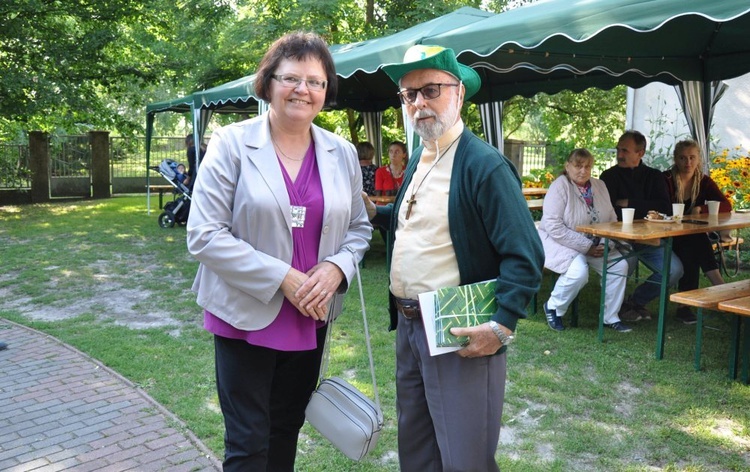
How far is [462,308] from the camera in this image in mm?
2170

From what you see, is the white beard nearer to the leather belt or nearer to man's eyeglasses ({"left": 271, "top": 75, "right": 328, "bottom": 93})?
man's eyeglasses ({"left": 271, "top": 75, "right": 328, "bottom": 93})

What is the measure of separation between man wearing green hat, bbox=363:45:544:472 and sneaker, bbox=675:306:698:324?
4680mm

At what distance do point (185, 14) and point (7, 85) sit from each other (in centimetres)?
543

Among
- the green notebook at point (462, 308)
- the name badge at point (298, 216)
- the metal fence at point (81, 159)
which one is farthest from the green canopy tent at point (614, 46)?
the metal fence at point (81, 159)

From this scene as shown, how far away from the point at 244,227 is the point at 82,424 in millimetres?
2340

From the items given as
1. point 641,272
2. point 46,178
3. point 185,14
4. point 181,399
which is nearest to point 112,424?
point 181,399

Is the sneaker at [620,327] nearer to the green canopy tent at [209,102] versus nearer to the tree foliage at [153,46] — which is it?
the green canopy tent at [209,102]

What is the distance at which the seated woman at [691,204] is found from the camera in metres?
6.51

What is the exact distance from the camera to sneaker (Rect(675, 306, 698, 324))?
6262 mm

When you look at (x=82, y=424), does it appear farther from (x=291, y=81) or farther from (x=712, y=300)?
(x=712, y=300)

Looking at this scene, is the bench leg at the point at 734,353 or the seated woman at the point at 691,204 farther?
the seated woman at the point at 691,204

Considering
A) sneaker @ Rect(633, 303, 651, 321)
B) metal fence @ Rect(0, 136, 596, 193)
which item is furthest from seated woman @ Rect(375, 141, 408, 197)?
metal fence @ Rect(0, 136, 596, 193)

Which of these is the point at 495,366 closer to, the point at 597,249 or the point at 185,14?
the point at 597,249

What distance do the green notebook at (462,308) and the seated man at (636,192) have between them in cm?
461
